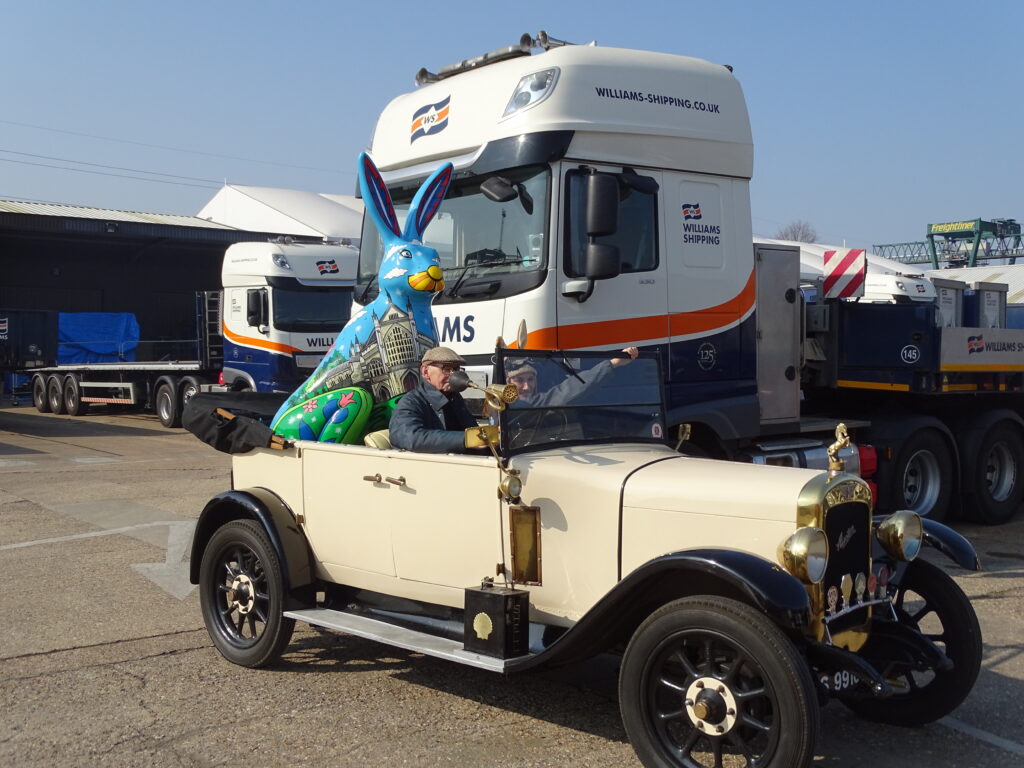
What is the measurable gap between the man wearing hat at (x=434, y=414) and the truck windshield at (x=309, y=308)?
12.2 m

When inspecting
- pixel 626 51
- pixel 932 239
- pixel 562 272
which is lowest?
pixel 562 272

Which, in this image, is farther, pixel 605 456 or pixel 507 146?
pixel 507 146

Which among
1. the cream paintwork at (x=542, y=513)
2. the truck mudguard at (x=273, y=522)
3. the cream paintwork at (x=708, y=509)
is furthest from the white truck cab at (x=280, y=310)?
the cream paintwork at (x=708, y=509)

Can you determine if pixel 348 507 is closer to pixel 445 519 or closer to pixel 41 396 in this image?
pixel 445 519

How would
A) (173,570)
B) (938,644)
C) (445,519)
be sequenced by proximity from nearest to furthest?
(938,644) < (445,519) < (173,570)

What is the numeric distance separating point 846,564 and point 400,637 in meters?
1.86

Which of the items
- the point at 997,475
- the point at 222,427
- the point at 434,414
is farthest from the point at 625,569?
the point at 997,475

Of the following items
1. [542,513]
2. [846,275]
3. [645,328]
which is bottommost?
[542,513]

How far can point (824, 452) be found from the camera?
8164 mm

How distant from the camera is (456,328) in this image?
6.91m

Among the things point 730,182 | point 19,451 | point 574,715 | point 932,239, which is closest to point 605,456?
point 574,715

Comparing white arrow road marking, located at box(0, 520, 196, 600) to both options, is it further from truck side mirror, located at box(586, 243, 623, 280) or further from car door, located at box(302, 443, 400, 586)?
truck side mirror, located at box(586, 243, 623, 280)

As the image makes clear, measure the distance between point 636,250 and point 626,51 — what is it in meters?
1.41

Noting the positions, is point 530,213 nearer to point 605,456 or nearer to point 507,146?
point 507,146
